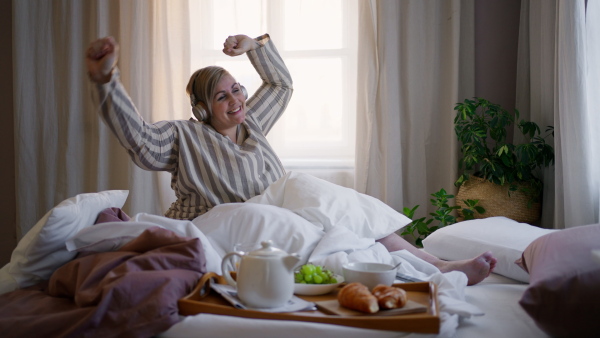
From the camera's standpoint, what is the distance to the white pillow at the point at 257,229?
1.56 metres

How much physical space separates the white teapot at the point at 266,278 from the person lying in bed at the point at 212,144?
0.78 metres

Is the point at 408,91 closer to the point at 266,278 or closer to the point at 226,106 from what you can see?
the point at 226,106

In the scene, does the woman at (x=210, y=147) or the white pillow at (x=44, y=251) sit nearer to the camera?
the white pillow at (x=44, y=251)

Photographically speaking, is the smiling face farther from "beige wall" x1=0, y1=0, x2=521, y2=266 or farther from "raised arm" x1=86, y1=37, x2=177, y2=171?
"beige wall" x1=0, y1=0, x2=521, y2=266

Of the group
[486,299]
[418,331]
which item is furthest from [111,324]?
[486,299]

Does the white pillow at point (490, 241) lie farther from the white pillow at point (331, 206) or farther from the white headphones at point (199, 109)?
the white headphones at point (199, 109)

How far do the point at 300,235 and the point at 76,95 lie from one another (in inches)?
98.8

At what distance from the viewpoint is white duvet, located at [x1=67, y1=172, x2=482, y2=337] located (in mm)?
1069

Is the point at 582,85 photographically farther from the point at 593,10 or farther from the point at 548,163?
the point at 548,163

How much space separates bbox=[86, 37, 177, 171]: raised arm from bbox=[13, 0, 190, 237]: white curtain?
1.43 metres

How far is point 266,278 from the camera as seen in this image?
3.65ft

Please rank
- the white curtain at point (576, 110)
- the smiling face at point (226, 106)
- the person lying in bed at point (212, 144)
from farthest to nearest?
the white curtain at point (576, 110) < the smiling face at point (226, 106) < the person lying in bed at point (212, 144)

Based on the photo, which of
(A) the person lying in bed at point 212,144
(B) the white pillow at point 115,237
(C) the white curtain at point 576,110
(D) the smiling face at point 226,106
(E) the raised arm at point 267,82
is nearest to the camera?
(B) the white pillow at point 115,237

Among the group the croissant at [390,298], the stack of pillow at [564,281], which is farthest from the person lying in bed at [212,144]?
the croissant at [390,298]
